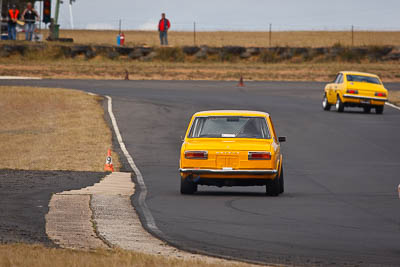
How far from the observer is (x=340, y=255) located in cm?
1052

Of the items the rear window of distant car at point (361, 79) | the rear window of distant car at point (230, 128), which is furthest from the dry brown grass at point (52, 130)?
the rear window of distant car at point (361, 79)

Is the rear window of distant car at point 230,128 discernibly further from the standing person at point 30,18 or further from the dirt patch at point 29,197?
the standing person at point 30,18

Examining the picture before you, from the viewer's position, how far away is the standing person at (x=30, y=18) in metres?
58.2

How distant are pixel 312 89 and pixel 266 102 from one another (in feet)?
30.7

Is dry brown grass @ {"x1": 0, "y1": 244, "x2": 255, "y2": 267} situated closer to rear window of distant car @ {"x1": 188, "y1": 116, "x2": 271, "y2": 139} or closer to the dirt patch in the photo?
the dirt patch

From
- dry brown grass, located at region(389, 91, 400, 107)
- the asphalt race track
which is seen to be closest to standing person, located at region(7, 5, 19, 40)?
the asphalt race track

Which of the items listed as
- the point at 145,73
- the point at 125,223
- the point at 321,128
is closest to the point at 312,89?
the point at 145,73

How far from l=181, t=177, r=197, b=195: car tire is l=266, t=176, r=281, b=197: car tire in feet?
4.26

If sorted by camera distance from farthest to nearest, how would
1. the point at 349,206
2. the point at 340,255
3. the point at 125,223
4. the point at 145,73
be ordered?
the point at 145,73
the point at 349,206
the point at 125,223
the point at 340,255

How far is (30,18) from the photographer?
59688mm

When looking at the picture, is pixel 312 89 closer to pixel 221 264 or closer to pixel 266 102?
pixel 266 102

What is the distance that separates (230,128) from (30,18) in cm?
4450

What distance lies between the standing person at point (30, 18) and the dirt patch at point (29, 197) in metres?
38.9

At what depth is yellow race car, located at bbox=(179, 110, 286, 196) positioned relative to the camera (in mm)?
16109
